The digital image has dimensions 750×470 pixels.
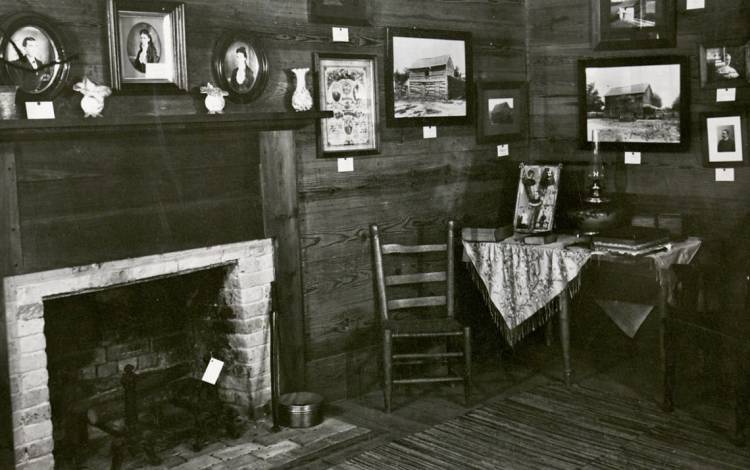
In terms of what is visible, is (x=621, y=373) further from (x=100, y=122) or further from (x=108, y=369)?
(x=100, y=122)

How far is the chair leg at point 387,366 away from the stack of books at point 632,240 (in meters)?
1.22

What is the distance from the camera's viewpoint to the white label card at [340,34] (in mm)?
4426

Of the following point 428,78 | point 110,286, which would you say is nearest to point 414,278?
point 428,78

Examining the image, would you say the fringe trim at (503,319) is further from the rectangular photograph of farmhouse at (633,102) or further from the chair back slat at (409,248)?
the rectangular photograph of farmhouse at (633,102)

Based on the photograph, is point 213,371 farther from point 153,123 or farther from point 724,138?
point 724,138

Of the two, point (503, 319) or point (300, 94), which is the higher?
point (300, 94)

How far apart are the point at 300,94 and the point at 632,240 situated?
1.88m

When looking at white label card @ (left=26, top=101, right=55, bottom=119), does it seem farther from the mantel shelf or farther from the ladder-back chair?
the ladder-back chair

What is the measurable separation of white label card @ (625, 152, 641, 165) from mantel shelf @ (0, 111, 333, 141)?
196 centimetres

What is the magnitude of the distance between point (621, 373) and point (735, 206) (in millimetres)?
1133

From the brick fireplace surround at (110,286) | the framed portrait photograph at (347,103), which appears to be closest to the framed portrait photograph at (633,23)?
the framed portrait photograph at (347,103)

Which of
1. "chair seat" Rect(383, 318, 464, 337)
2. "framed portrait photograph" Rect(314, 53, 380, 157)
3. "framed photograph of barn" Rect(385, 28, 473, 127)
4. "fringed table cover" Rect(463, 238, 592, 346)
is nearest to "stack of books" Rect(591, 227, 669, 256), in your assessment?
"fringed table cover" Rect(463, 238, 592, 346)

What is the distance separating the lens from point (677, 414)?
426 cm

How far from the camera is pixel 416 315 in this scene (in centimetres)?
506
